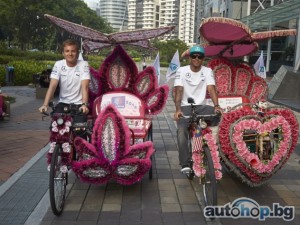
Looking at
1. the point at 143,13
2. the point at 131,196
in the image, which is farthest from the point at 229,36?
the point at 143,13

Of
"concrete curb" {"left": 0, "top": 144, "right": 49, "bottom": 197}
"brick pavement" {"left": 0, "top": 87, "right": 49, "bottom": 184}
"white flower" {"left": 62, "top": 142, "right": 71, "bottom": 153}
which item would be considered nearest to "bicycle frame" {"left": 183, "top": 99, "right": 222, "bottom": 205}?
"white flower" {"left": 62, "top": 142, "right": 71, "bottom": 153}

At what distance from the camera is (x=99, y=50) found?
271 inches

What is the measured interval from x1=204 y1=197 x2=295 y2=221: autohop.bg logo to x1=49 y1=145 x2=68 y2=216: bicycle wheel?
1630mm

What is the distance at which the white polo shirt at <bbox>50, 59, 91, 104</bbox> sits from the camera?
15.0ft

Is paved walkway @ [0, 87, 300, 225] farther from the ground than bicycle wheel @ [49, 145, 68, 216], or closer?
closer

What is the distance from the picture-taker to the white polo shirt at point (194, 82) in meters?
4.80

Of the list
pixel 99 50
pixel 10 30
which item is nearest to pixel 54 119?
pixel 99 50

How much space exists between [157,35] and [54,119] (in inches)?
86.5

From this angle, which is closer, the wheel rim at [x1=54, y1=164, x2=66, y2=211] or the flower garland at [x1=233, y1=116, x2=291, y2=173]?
the wheel rim at [x1=54, y1=164, x2=66, y2=211]

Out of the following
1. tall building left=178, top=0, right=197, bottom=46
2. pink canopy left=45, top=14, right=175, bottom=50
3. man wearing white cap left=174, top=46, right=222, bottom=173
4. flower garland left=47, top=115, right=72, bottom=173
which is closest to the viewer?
flower garland left=47, top=115, right=72, bottom=173

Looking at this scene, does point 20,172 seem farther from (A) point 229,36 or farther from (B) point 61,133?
(A) point 229,36

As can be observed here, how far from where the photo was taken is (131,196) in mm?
4684

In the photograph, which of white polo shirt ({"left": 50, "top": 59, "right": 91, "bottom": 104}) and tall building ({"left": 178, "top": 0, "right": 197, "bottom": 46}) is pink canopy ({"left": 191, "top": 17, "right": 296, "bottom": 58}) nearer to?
white polo shirt ({"left": 50, "top": 59, "right": 91, "bottom": 104})

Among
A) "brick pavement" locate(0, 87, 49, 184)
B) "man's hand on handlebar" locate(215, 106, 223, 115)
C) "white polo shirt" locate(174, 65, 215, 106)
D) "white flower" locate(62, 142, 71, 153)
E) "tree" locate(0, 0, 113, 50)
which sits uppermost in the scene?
"tree" locate(0, 0, 113, 50)
